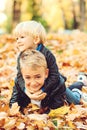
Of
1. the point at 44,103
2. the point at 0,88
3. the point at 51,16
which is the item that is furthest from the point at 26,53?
the point at 51,16

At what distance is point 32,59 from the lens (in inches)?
182

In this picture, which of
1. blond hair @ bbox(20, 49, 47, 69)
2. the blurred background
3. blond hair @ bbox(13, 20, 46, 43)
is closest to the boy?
blond hair @ bbox(13, 20, 46, 43)

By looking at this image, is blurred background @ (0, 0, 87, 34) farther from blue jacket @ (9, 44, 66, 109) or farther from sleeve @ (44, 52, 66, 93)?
sleeve @ (44, 52, 66, 93)

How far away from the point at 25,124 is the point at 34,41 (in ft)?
3.16

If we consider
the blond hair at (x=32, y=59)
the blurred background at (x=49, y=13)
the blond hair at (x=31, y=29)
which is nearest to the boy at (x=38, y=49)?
the blond hair at (x=31, y=29)

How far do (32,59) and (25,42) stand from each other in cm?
40

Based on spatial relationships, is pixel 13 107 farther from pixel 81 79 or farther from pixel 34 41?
pixel 81 79

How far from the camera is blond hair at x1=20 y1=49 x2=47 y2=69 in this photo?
4.60 meters

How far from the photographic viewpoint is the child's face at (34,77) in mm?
4633

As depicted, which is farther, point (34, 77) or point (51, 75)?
point (51, 75)

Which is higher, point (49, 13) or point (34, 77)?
point (34, 77)

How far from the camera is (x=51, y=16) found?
62.8 meters

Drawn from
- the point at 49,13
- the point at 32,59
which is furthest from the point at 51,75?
the point at 49,13

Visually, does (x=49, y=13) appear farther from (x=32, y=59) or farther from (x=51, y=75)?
(x=32, y=59)
